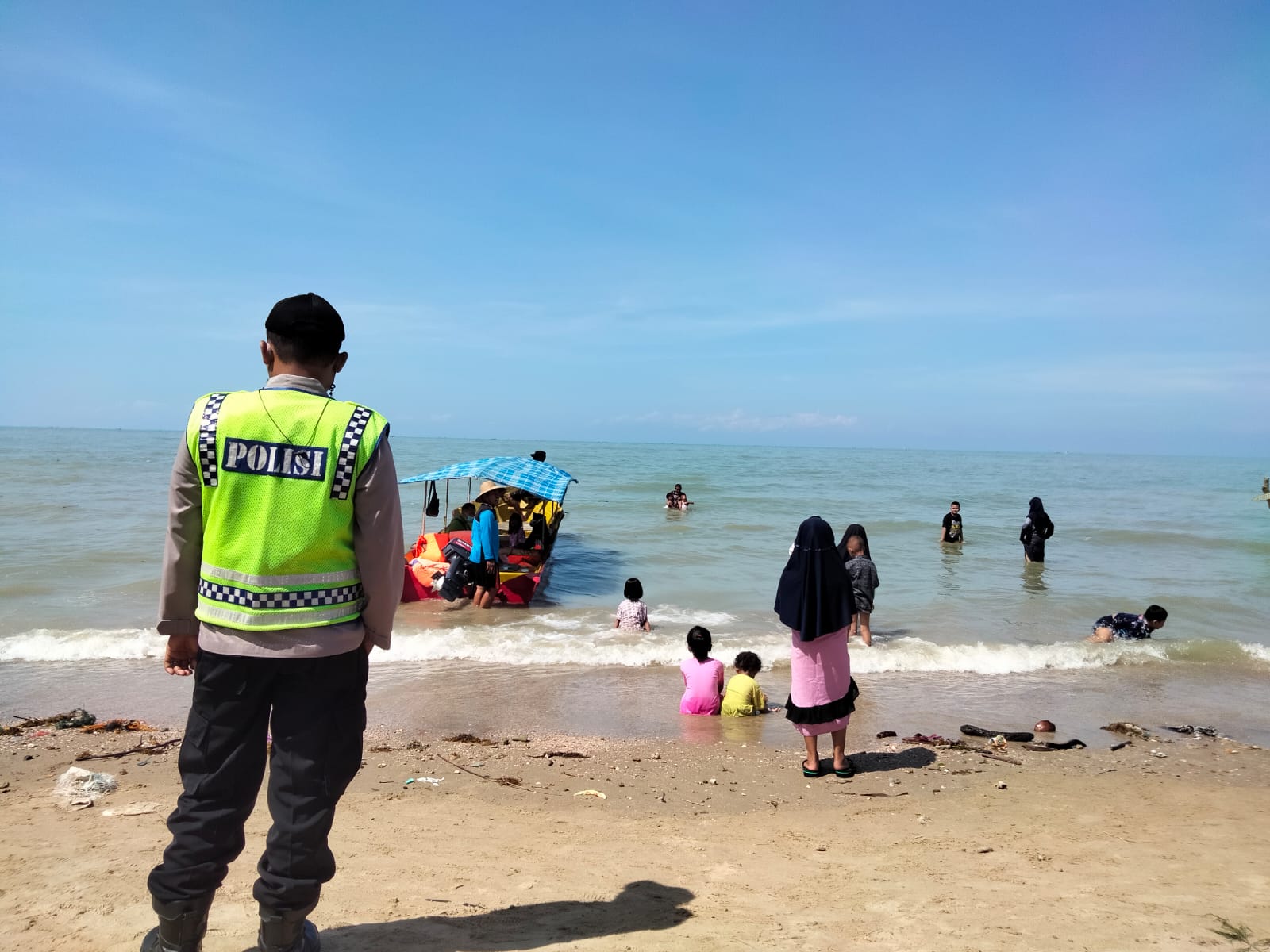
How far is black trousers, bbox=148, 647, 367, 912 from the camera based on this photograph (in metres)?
2.52

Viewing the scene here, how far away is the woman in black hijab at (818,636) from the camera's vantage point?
5.74 meters

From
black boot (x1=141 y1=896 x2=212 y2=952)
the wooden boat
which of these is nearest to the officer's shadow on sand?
black boot (x1=141 y1=896 x2=212 y2=952)

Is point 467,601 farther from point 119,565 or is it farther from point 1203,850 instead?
point 1203,850

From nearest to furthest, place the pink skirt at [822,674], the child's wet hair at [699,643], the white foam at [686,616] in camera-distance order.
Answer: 1. the pink skirt at [822,674]
2. the child's wet hair at [699,643]
3. the white foam at [686,616]

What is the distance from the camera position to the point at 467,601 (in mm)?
13281

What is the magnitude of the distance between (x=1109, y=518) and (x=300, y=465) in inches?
1284

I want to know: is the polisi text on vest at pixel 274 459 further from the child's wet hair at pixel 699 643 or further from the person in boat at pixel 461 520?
the person in boat at pixel 461 520

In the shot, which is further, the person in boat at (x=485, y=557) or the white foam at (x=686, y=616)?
the person in boat at (x=485, y=557)

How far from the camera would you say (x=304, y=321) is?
2.66 meters

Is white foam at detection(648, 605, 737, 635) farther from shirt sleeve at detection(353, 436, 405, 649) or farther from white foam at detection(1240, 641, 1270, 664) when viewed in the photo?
shirt sleeve at detection(353, 436, 405, 649)

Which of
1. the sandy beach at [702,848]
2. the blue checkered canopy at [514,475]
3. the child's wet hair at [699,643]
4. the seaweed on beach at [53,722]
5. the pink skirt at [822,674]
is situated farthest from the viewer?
the blue checkered canopy at [514,475]

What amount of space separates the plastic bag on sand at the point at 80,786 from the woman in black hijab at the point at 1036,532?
16.9 m

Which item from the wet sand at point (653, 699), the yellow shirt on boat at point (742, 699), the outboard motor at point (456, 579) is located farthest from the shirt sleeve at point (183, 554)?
the outboard motor at point (456, 579)

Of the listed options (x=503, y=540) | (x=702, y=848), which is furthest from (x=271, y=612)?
(x=503, y=540)
